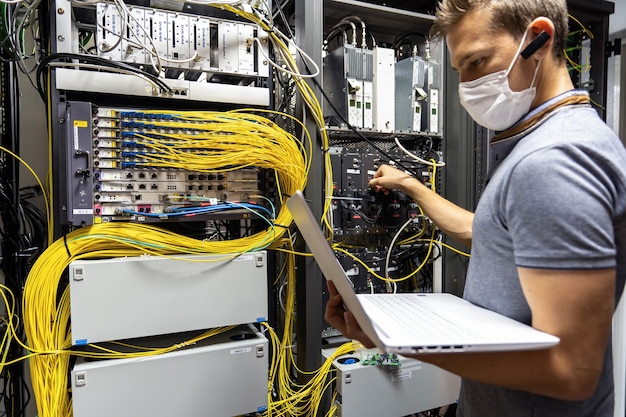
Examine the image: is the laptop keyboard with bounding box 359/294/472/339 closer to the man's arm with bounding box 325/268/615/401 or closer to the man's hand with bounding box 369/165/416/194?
the man's arm with bounding box 325/268/615/401

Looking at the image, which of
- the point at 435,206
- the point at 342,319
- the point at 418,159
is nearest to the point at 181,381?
the point at 342,319

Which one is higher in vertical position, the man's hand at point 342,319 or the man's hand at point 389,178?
the man's hand at point 389,178

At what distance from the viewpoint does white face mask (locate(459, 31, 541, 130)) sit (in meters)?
0.79

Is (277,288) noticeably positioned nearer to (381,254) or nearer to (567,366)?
(381,254)

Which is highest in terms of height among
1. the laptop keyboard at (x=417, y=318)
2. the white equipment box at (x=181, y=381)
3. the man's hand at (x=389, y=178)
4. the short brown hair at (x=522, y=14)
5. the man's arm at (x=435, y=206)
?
the short brown hair at (x=522, y=14)

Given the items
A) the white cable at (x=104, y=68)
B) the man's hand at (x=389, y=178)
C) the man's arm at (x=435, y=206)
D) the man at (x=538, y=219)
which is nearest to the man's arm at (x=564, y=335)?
the man at (x=538, y=219)

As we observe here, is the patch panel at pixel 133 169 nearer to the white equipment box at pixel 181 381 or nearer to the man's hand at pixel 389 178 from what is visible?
the white equipment box at pixel 181 381

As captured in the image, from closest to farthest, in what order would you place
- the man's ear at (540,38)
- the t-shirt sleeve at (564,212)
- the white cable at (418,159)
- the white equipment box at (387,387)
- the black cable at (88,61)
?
1. the t-shirt sleeve at (564,212)
2. the man's ear at (540,38)
3. the black cable at (88,61)
4. the white equipment box at (387,387)
5. the white cable at (418,159)

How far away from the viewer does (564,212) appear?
1.86ft

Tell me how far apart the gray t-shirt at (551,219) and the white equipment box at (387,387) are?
0.76 metres

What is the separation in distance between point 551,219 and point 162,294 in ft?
3.81

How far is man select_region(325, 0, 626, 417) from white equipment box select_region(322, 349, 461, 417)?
672 millimetres

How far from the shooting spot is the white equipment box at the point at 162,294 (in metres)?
1.22

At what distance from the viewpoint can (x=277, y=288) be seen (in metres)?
1.78
